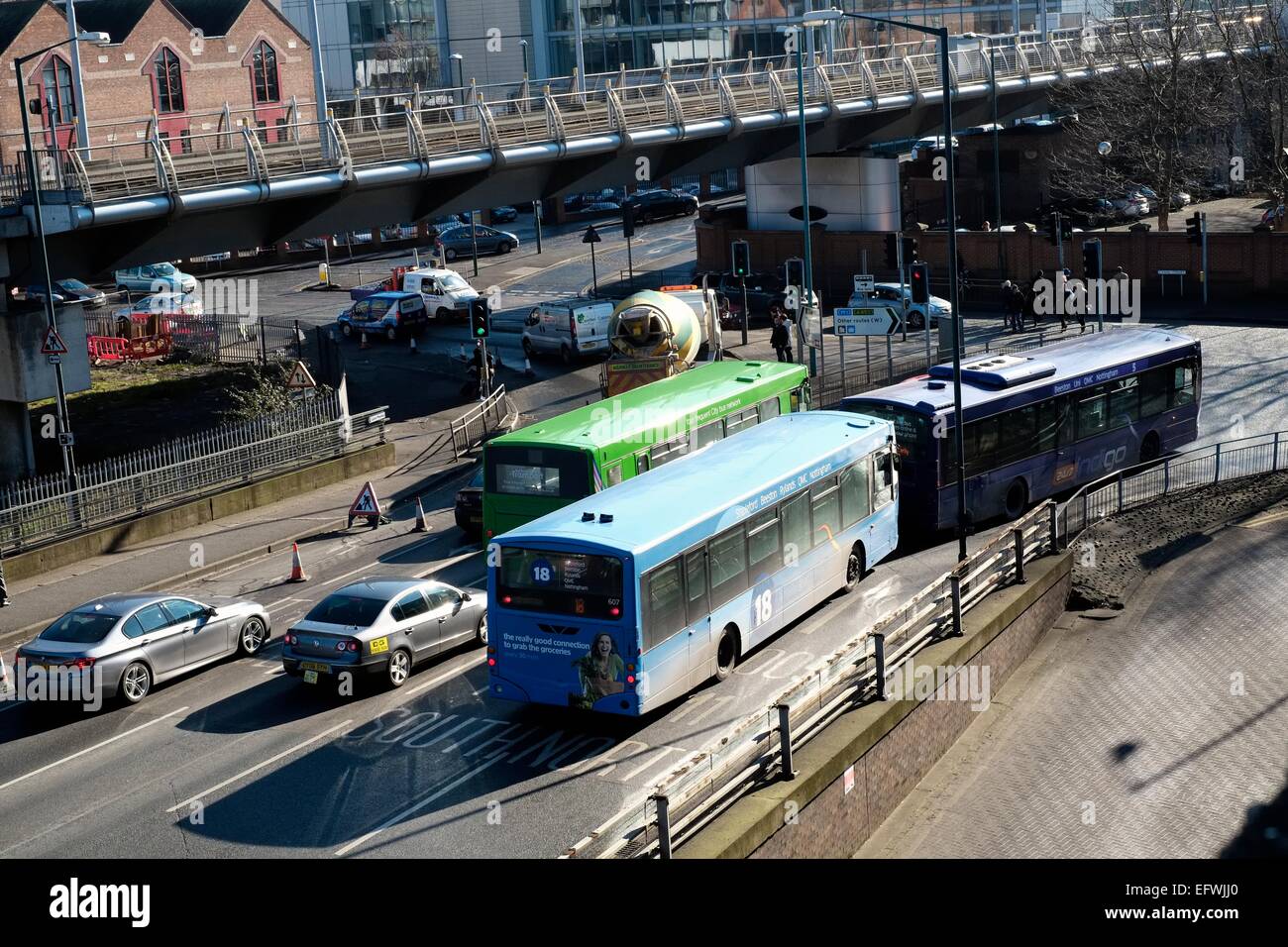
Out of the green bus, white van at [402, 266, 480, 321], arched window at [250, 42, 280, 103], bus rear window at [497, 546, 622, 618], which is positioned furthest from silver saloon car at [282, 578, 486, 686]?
arched window at [250, 42, 280, 103]

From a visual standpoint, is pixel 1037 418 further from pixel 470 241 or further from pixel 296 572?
pixel 470 241

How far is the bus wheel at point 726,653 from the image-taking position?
1830 cm

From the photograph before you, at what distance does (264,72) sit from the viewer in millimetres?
82562

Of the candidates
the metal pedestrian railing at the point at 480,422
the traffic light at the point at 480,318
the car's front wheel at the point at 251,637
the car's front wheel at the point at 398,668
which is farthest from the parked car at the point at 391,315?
the car's front wheel at the point at 398,668

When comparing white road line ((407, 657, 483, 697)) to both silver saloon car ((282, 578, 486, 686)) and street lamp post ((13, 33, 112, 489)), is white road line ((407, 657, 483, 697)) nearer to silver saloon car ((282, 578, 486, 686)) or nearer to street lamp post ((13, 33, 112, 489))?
silver saloon car ((282, 578, 486, 686))

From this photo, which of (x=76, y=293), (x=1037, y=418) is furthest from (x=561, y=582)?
(x=76, y=293)

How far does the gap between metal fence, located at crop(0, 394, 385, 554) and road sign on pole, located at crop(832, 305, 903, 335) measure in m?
10.7

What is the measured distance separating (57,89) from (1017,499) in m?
58.6

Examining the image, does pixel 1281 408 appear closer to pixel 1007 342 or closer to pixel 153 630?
pixel 1007 342

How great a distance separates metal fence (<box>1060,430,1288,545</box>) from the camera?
83.7 feet

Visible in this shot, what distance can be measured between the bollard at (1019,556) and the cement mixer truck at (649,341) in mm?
13154

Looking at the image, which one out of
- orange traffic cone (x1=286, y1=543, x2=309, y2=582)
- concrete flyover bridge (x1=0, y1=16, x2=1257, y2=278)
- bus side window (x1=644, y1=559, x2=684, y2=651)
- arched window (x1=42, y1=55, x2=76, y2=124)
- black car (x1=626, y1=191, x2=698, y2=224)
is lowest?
orange traffic cone (x1=286, y1=543, x2=309, y2=582)

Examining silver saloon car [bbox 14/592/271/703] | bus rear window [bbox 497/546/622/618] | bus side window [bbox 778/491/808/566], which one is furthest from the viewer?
bus side window [bbox 778/491/808/566]

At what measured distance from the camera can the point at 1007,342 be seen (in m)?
43.9
